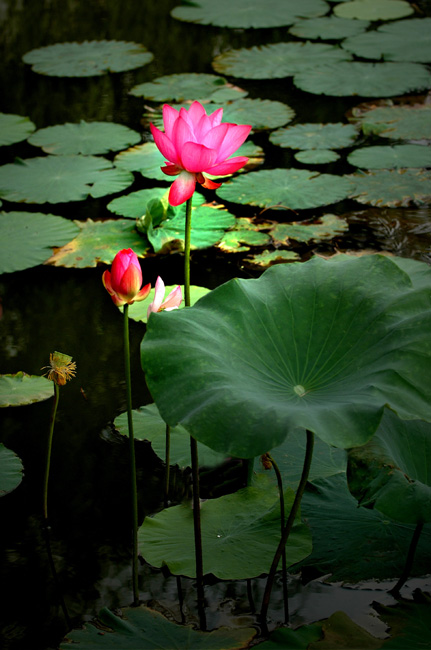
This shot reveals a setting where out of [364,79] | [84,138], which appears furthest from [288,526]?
[364,79]

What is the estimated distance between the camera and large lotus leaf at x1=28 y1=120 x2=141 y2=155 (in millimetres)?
3244

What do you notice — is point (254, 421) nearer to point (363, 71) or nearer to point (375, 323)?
point (375, 323)

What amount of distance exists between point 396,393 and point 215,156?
530mm

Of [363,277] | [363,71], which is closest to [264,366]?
[363,277]

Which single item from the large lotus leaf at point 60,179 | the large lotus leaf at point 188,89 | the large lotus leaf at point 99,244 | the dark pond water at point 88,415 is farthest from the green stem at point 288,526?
the large lotus leaf at point 188,89

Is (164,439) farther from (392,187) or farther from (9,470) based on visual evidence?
(392,187)

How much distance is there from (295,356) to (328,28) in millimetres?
4302

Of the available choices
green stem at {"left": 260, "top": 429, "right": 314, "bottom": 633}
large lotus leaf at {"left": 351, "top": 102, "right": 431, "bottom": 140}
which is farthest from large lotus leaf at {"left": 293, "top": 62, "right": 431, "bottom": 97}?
green stem at {"left": 260, "top": 429, "right": 314, "bottom": 633}

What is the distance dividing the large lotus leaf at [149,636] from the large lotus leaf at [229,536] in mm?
149

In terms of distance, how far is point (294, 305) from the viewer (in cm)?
122

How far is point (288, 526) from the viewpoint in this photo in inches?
42.9

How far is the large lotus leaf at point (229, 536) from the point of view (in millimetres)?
1231

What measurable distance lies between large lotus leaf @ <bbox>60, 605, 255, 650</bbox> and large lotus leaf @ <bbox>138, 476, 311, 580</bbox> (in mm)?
149

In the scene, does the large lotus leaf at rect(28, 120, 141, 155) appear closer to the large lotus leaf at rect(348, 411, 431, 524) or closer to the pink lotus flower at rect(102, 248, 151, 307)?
the pink lotus flower at rect(102, 248, 151, 307)
